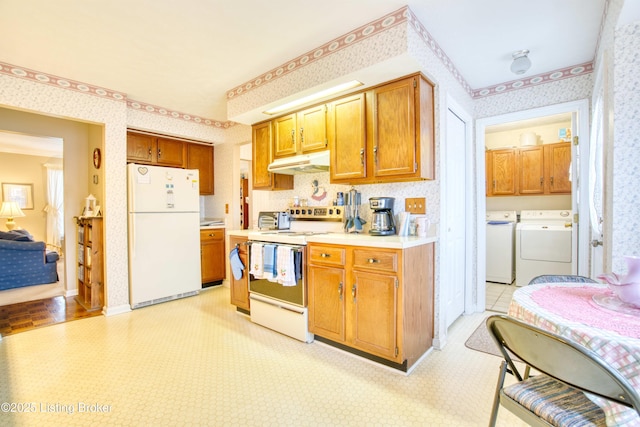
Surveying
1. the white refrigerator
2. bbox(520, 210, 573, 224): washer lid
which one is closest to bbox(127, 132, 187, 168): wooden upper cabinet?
the white refrigerator

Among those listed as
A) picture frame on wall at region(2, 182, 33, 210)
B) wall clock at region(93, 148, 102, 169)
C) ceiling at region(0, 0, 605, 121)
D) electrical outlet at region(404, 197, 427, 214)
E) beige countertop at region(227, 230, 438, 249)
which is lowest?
beige countertop at region(227, 230, 438, 249)

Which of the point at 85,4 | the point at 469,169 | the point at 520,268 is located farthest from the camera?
the point at 520,268

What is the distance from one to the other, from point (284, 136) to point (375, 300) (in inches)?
77.6

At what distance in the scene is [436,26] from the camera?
7.23ft

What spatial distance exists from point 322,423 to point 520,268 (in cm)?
395

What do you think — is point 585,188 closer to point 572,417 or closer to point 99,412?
point 572,417

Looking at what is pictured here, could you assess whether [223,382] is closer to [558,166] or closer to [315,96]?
[315,96]

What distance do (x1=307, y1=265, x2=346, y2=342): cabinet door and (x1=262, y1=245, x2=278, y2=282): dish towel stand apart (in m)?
0.36

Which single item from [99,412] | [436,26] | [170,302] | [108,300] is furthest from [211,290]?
[436,26]

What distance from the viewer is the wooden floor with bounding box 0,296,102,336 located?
2.93 meters

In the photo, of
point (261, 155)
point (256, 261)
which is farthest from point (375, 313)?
point (261, 155)

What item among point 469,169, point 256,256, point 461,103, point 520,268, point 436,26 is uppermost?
point 436,26

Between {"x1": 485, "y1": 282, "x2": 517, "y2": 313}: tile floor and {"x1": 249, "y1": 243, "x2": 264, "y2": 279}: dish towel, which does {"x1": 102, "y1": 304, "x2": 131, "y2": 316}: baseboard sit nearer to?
{"x1": 249, "y1": 243, "x2": 264, "y2": 279}: dish towel

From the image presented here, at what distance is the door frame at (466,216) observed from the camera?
2.45 m
